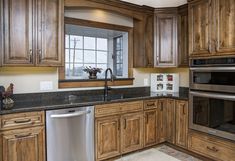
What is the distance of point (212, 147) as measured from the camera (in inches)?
108

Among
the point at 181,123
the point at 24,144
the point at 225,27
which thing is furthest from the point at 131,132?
the point at 225,27

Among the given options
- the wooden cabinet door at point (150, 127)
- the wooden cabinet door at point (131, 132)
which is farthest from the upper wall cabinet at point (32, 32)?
the wooden cabinet door at point (150, 127)

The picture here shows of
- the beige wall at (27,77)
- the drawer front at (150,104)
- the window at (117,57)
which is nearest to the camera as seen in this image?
the beige wall at (27,77)

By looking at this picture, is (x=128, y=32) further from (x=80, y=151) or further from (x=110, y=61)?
(x=80, y=151)

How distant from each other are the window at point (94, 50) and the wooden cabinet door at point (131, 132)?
101cm

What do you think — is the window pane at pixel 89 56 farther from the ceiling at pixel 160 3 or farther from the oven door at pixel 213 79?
the oven door at pixel 213 79

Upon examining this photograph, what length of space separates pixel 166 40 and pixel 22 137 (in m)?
2.79

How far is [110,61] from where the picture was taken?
385 centimetres

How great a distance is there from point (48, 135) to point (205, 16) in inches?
105

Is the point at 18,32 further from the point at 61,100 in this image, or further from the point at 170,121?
the point at 170,121

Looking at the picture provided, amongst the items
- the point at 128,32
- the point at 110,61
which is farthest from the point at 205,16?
the point at 110,61

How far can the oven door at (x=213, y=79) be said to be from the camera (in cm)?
251

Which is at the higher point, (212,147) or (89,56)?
(89,56)

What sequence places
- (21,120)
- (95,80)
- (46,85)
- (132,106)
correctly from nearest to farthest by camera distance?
(21,120) → (46,85) → (132,106) → (95,80)
